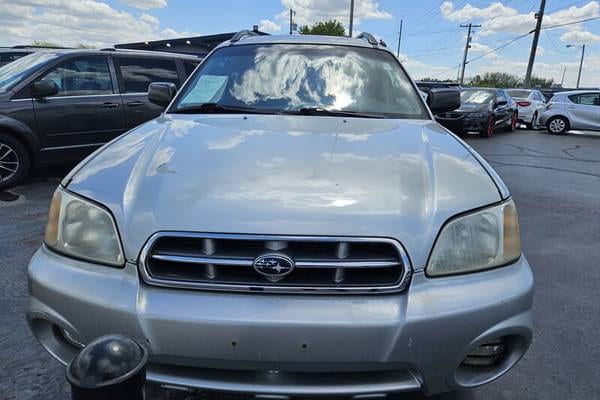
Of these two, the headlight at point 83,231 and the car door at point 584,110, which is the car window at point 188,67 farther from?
the car door at point 584,110

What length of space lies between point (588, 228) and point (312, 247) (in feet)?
14.6

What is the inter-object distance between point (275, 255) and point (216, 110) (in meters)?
1.49

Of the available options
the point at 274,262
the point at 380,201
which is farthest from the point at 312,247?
the point at 380,201

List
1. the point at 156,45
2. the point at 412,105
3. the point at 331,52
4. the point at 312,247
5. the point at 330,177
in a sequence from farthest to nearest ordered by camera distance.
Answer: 1. the point at 156,45
2. the point at 331,52
3. the point at 412,105
4. the point at 330,177
5. the point at 312,247

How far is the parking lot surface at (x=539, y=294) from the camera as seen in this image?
2.19m

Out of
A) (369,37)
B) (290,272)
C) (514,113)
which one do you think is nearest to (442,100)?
(369,37)

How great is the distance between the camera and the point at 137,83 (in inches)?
264

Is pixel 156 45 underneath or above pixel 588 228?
above

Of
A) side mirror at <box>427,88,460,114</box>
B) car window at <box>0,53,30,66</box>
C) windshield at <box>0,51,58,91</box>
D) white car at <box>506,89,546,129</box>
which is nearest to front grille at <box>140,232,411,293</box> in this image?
side mirror at <box>427,88,460,114</box>

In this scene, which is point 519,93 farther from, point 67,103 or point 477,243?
point 477,243

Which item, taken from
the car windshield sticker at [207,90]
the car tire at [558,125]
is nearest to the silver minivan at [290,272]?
the car windshield sticker at [207,90]

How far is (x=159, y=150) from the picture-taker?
2.07 metres

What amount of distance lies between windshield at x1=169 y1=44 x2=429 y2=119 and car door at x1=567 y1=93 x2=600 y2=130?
47.6 ft

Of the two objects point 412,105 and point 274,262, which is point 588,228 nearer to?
point 412,105
